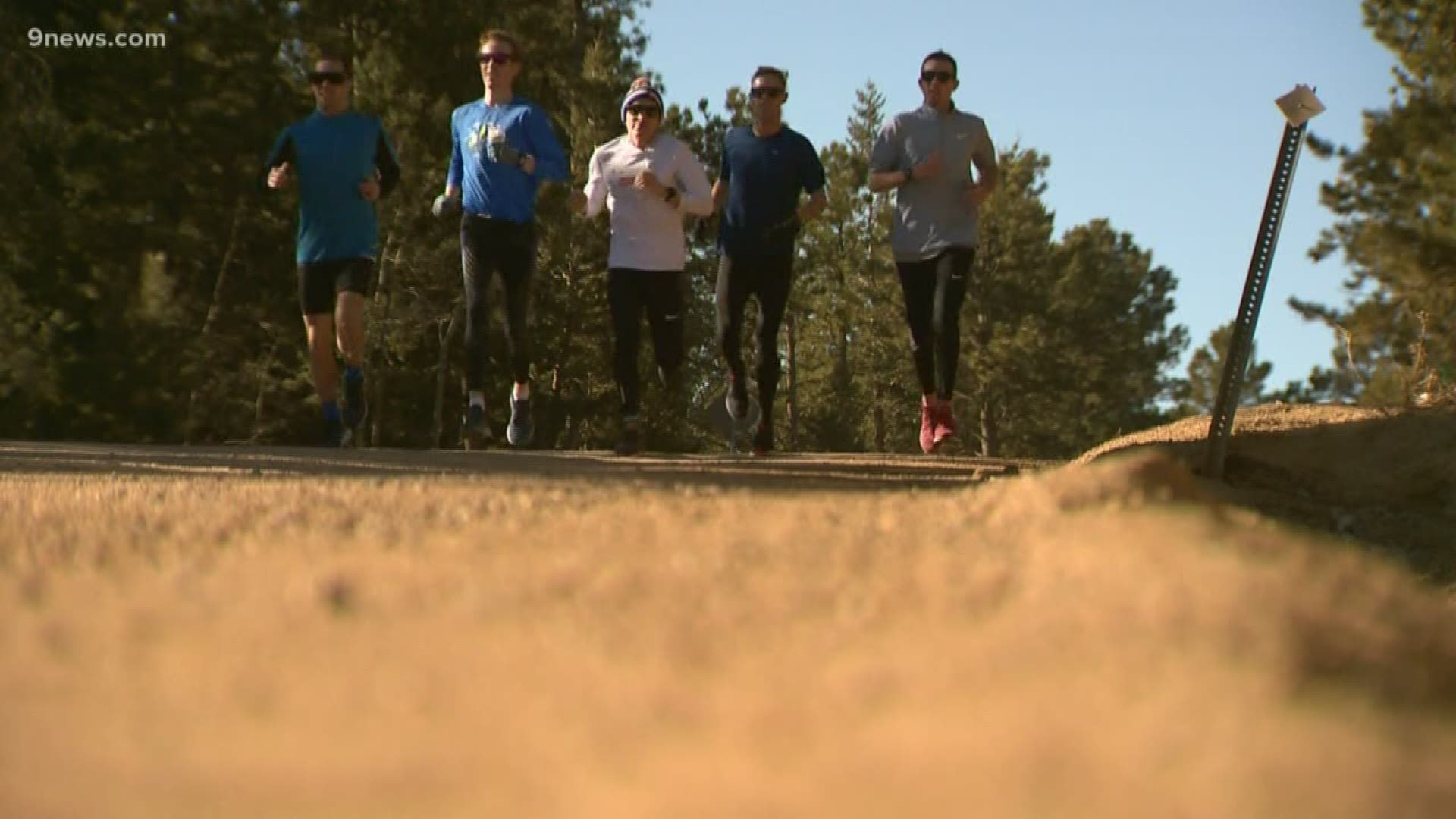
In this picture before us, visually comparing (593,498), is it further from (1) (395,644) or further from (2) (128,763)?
(2) (128,763)

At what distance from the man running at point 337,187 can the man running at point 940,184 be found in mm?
2821

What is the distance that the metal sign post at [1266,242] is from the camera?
298 inches

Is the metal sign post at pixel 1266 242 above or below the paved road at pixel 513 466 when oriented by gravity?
above

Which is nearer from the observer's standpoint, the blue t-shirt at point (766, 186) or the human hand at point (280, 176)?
the blue t-shirt at point (766, 186)

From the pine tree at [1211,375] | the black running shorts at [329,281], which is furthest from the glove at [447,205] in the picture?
the pine tree at [1211,375]

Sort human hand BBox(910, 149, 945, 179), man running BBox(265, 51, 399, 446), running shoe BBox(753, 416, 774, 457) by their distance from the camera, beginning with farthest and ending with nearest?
1. man running BBox(265, 51, 399, 446)
2. running shoe BBox(753, 416, 774, 457)
3. human hand BBox(910, 149, 945, 179)

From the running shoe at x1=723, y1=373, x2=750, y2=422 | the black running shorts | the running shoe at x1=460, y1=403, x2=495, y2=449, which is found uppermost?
the black running shorts

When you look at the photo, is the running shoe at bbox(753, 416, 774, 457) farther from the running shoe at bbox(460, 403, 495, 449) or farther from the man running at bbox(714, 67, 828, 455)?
the running shoe at bbox(460, 403, 495, 449)

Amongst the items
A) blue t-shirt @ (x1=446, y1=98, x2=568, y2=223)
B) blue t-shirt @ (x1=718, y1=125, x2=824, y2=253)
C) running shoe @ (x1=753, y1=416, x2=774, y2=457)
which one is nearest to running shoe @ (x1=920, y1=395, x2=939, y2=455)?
running shoe @ (x1=753, y1=416, x2=774, y2=457)

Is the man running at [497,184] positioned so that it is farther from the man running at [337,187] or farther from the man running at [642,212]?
the man running at [337,187]

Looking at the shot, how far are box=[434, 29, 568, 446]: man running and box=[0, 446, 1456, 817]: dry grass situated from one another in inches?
271

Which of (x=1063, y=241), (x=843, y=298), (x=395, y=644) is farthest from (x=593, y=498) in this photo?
(x=1063, y=241)

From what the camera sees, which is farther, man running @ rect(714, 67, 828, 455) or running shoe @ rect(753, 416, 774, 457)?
running shoe @ rect(753, 416, 774, 457)

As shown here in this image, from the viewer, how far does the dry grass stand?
1.67m
